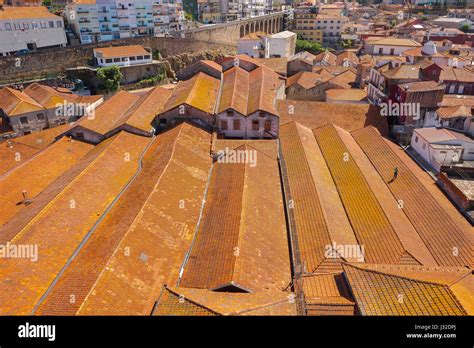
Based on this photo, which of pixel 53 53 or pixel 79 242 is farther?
pixel 53 53

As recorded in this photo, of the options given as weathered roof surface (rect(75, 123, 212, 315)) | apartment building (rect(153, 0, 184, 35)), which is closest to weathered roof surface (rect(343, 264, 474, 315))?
weathered roof surface (rect(75, 123, 212, 315))

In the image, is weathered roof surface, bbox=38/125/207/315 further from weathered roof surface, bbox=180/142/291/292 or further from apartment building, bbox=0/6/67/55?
apartment building, bbox=0/6/67/55

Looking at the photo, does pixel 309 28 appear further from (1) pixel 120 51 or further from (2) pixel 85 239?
(2) pixel 85 239

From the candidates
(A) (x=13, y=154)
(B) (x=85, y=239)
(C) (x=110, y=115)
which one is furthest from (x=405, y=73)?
(A) (x=13, y=154)

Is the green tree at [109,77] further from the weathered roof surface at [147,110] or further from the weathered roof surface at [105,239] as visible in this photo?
the weathered roof surface at [105,239]
